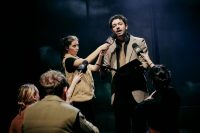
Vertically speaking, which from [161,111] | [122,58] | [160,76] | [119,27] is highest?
[119,27]

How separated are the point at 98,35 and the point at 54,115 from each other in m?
5.34

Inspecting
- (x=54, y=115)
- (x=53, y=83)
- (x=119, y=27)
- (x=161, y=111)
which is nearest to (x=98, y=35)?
(x=119, y=27)

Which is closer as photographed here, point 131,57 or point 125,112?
point 125,112

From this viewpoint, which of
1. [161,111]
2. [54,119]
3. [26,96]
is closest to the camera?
[54,119]

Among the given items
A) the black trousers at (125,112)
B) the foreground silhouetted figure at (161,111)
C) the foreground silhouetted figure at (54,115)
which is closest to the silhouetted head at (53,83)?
the foreground silhouetted figure at (54,115)

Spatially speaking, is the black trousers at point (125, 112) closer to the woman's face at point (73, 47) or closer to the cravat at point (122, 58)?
the cravat at point (122, 58)

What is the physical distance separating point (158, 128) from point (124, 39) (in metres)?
1.66

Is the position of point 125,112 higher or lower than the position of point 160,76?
lower

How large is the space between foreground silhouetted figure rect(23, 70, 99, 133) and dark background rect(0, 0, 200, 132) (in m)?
4.33

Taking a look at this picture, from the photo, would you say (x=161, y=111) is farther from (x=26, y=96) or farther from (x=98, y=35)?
(x=98, y=35)

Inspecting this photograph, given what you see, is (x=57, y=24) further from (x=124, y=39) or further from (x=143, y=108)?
(x=143, y=108)

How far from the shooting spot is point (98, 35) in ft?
26.8

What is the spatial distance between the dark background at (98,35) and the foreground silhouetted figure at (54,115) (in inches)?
170

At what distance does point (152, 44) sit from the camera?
25.6 feet
